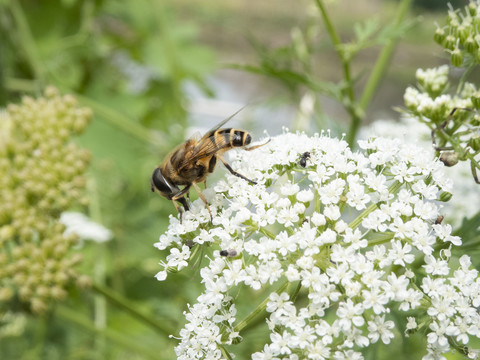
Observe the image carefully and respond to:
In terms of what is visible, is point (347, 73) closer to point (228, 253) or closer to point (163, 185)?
point (163, 185)

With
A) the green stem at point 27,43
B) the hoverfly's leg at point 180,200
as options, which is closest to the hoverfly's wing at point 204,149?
the hoverfly's leg at point 180,200

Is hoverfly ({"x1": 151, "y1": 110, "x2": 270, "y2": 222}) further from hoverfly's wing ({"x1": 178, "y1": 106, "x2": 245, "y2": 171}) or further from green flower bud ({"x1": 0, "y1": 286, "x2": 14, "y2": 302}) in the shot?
green flower bud ({"x1": 0, "y1": 286, "x2": 14, "y2": 302})

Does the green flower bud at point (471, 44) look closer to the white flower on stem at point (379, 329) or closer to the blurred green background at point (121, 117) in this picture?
the blurred green background at point (121, 117)

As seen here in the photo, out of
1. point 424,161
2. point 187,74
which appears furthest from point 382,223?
point 187,74

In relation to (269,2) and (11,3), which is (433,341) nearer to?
(11,3)

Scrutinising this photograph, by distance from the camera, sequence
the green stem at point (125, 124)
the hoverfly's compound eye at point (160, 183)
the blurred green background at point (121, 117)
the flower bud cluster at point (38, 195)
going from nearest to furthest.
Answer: the hoverfly's compound eye at point (160, 183) < the flower bud cluster at point (38, 195) < the blurred green background at point (121, 117) < the green stem at point (125, 124)

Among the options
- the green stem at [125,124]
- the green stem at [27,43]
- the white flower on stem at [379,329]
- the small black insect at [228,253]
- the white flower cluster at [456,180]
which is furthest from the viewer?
the green stem at [27,43]
